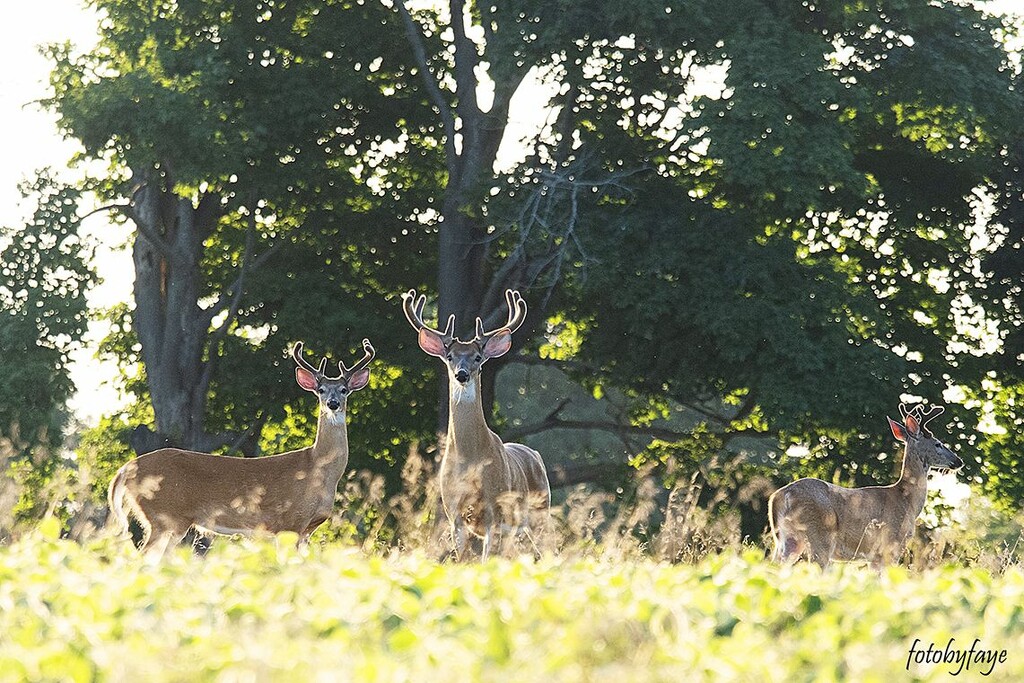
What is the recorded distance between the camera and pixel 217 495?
10.6m

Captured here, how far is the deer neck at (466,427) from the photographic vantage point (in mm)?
10875

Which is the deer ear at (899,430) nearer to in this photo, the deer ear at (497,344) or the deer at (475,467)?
the deer at (475,467)

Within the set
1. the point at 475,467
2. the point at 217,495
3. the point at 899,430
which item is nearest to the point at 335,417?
the point at 217,495

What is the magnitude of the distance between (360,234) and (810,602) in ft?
52.1

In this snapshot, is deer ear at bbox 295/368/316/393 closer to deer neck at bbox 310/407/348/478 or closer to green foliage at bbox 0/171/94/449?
deer neck at bbox 310/407/348/478

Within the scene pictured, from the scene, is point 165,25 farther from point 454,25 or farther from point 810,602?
point 810,602

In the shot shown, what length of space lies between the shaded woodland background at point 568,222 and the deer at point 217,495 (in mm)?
5611

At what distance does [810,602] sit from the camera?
5.14 meters

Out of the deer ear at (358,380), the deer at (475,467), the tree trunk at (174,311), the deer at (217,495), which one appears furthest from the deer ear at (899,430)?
the tree trunk at (174,311)

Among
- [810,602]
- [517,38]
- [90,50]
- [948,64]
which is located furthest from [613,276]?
[810,602]

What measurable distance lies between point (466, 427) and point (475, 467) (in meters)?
0.44

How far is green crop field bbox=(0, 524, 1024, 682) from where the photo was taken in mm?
3721

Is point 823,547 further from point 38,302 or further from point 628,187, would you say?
point 38,302
